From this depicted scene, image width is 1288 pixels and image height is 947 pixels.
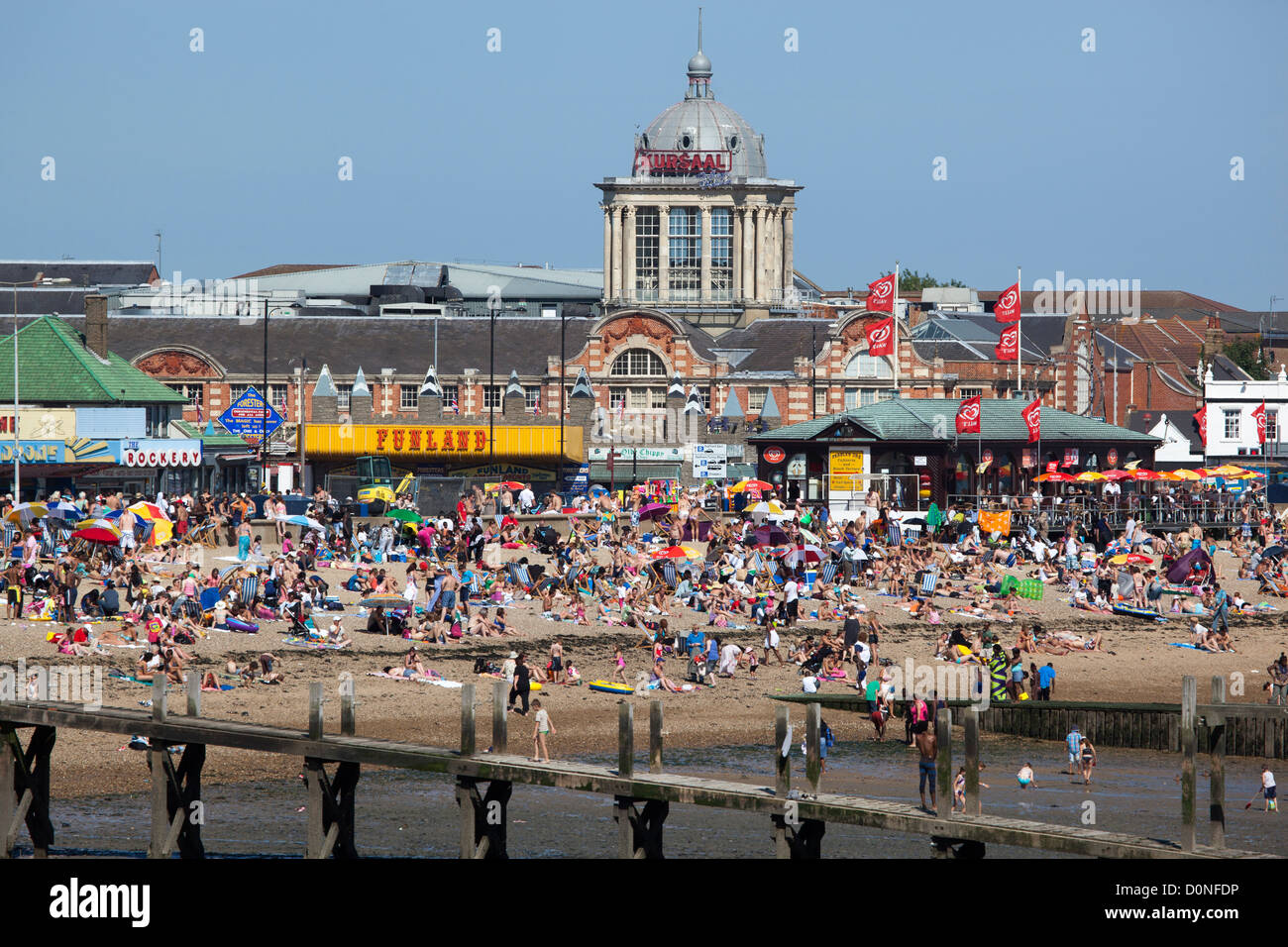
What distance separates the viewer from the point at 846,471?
2336 inches

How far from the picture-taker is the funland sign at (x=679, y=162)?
94.9 m

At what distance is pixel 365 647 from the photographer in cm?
3466

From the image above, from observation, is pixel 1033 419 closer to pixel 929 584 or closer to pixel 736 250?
pixel 929 584

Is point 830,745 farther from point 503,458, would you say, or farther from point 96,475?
point 503,458

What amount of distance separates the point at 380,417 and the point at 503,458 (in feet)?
16.7

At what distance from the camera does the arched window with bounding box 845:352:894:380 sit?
7781 cm

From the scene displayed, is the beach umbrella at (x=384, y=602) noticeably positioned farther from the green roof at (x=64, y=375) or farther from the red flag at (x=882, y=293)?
the red flag at (x=882, y=293)

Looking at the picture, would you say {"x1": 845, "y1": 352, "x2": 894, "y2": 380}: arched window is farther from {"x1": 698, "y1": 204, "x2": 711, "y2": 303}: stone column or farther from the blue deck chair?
the blue deck chair

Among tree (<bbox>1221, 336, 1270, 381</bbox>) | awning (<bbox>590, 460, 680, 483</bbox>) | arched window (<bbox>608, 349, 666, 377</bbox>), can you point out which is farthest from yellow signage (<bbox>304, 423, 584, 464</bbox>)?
tree (<bbox>1221, 336, 1270, 381</bbox>)

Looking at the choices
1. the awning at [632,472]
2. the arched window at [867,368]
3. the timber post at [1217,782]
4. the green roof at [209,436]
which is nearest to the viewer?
the timber post at [1217,782]

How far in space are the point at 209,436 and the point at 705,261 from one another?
35.5 m

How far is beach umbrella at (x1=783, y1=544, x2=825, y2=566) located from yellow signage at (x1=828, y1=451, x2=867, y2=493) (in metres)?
14.0

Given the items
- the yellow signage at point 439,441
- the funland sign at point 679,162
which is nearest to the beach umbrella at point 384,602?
the yellow signage at point 439,441

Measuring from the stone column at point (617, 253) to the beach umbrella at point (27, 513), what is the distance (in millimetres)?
54579
